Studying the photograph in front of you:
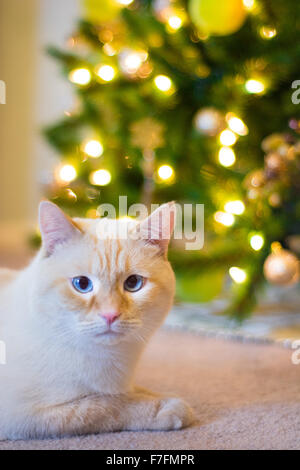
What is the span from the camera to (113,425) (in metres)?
0.95

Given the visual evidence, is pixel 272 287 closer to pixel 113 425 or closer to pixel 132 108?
pixel 132 108

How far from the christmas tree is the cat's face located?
Answer: 66 cm

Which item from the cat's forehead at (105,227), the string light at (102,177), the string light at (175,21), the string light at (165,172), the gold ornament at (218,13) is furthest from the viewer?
the string light at (102,177)

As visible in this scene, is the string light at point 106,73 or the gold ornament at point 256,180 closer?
the gold ornament at point 256,180

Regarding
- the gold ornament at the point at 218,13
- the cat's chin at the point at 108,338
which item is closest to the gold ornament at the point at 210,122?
the gold ornament at the point at 218,13

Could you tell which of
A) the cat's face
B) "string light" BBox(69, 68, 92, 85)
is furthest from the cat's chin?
"string light" BBox(69, 68, 92, 85)

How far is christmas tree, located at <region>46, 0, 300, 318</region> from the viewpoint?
157 cm

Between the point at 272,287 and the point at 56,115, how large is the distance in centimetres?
199

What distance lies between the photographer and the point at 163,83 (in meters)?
1.72

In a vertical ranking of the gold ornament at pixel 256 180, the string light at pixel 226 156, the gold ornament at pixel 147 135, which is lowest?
the gold ornament at pixel 256 180

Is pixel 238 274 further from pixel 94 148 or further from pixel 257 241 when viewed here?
pixel 94 148

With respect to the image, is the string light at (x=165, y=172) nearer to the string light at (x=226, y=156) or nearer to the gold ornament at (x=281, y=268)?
the string light at (x=226, y=156)

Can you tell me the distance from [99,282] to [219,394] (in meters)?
0.45

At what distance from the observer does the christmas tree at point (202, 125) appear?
157 centimetres
